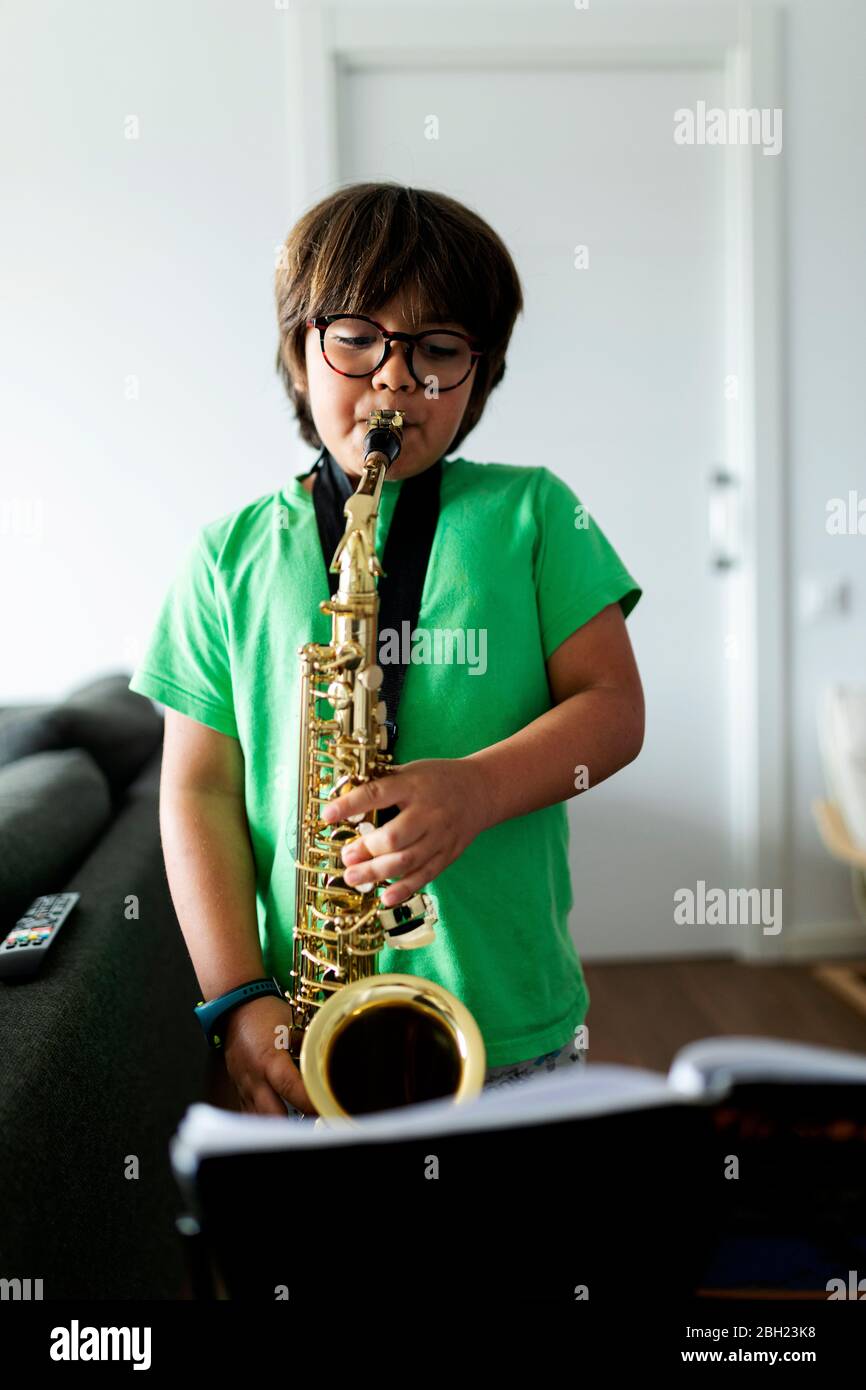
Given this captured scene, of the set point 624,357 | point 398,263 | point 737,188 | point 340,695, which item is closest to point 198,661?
point 340,695

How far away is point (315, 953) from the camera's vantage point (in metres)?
1.11

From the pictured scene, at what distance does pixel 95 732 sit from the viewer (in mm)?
2332

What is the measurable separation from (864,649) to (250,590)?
277 cm

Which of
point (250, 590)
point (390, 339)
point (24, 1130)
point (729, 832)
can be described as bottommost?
point (729, 832)

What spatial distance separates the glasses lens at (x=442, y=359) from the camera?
109 centimetres

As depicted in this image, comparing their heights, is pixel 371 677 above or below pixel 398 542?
below

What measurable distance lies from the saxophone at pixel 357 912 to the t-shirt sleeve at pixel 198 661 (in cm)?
11

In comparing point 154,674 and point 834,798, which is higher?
point 154,674

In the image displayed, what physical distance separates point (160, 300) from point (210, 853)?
252 centimetres

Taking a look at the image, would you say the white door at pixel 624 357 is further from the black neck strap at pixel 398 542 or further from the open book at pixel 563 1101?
the open book at pixel 563 1101

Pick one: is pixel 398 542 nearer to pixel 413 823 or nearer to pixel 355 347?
pixel 355 347

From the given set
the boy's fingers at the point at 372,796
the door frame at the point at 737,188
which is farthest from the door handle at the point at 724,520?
the boy's fingers at the point at 372,796

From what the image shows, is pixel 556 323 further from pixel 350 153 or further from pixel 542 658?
pixel 542 658
